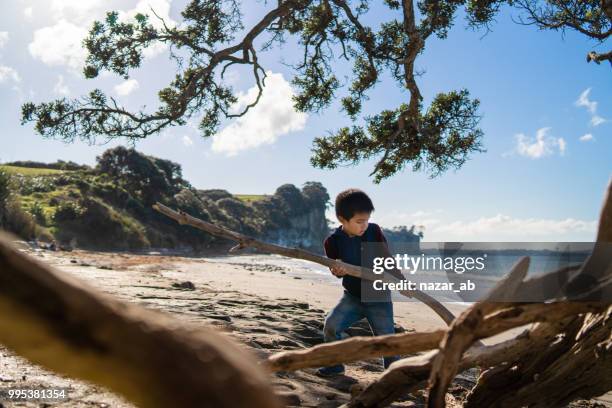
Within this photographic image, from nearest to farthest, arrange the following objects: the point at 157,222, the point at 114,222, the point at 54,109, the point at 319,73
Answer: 1. the point at 54,109
2. the point at 319,73
3. the point at 114,222
4. the point at 157,222

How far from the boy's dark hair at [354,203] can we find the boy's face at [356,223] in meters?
0.04

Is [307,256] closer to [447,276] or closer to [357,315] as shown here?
[357,315]

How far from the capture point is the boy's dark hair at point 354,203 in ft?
15.3

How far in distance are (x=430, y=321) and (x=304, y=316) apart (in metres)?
4.51

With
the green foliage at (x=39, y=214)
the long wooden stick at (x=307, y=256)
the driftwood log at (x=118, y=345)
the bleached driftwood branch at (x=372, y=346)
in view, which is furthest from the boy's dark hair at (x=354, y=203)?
the green foliage at (x=39, y=214)

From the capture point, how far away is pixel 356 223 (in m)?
4.76

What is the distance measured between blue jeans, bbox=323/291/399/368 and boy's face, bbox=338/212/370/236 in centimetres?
68

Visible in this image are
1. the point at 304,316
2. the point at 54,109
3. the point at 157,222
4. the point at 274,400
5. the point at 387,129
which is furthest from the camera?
the point at 157,222

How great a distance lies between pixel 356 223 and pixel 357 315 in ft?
3.09

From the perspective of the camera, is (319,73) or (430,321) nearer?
(430,321)

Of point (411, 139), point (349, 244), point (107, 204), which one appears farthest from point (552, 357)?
point (107, 204)

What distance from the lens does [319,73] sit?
438 inches

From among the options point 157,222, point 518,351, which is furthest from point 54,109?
point 157,222

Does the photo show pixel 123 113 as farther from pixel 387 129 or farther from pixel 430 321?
pixel 430 321
